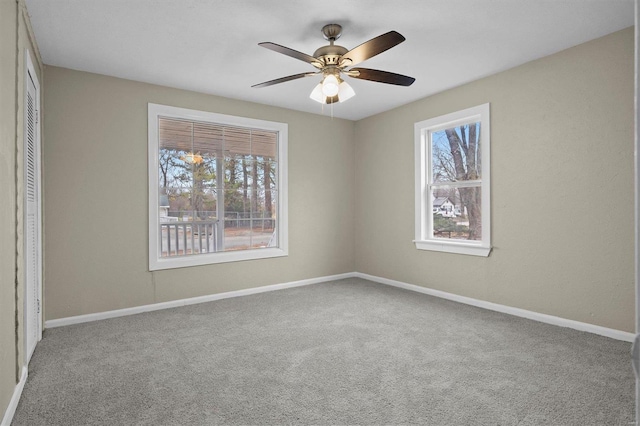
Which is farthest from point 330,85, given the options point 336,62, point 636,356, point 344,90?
point 636,356

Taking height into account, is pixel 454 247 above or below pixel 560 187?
below

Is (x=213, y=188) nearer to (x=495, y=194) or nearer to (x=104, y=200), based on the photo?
(x=104, y=200)

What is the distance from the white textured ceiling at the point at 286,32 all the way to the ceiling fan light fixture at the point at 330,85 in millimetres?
370

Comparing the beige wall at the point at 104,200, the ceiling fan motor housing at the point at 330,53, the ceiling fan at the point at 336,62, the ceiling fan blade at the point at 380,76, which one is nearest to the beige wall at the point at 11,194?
the beige wall at the point at 104,200

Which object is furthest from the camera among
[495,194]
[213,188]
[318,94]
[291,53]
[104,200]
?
[213,188]

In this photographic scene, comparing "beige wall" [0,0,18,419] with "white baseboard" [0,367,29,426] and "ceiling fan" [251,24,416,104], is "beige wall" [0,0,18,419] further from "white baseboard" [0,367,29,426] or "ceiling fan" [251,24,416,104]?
"ceiling fan" [251,24,416,104]

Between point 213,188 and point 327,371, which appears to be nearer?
point 327,371

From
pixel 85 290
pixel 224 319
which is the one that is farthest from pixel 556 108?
pixel 85 290

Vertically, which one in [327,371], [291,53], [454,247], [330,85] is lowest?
[327,371]

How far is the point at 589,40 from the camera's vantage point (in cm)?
314

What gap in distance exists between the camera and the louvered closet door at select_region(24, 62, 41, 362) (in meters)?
2.84

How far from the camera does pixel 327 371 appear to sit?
8.25 ft

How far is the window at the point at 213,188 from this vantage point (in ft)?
13.9

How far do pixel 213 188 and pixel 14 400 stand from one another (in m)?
2.91
